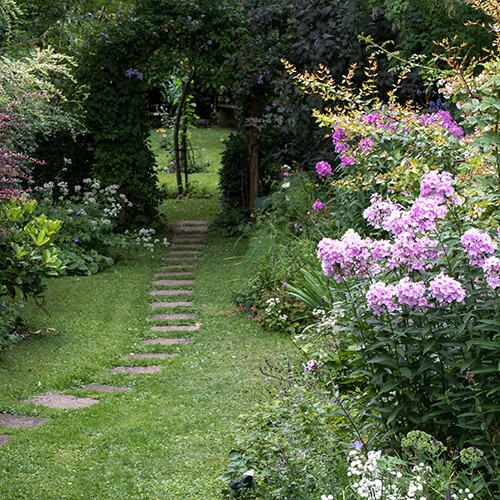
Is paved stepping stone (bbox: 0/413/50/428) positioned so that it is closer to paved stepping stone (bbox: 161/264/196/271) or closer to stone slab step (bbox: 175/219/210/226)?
paved stepping stone (bbox: 161/264/196/271)

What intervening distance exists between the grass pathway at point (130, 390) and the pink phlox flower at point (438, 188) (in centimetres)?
→ 192

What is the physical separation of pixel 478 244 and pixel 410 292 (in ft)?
1.07

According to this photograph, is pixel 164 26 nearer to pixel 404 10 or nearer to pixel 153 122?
pixel 404 10

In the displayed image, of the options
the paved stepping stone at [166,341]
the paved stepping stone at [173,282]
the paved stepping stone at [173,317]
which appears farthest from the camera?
the paved stepping stone at [173,282]

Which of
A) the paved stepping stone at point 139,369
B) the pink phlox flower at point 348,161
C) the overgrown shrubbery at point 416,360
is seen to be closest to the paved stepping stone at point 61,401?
the paved stepping stone at point 139,369

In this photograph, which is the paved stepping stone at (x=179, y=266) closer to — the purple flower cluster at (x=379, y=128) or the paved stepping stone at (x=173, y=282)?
the paved stepping stone at (x=173, y=282)

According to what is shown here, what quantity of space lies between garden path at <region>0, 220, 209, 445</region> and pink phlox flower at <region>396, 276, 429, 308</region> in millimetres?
3123

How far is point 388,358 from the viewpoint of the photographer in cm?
344

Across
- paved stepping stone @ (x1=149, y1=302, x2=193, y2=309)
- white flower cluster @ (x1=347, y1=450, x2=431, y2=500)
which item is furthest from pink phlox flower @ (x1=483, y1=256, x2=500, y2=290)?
paved stepping stone @ (x1=149, y1=302, x2=193, y2=309)

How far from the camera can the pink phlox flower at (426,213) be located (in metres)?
3.34

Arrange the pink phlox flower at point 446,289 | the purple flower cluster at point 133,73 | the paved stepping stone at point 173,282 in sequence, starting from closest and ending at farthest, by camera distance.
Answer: the pink phlox flower at point 446,289 → the paved stepping stone at point 173,282 → the purple flower cluster at point 133,73

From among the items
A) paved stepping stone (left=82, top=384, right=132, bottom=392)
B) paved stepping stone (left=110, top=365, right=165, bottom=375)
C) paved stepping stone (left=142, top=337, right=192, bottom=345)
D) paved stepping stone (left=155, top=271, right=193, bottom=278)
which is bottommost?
paved stepping stone (left=155, top=271, right=193, bottom=278)

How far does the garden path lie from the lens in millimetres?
6066

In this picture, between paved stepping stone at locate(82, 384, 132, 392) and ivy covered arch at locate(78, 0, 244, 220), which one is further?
ivy covered arch at locate(78, 0, 244, 220)
